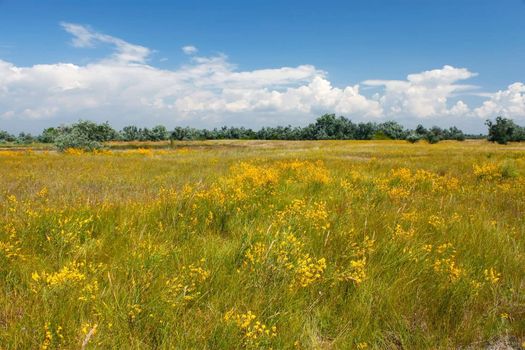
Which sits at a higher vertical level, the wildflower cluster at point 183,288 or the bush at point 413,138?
the bush at point 413,138

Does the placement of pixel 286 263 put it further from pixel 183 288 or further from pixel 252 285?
pixel 183 288

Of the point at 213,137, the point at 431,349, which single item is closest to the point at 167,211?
the point at 431,349

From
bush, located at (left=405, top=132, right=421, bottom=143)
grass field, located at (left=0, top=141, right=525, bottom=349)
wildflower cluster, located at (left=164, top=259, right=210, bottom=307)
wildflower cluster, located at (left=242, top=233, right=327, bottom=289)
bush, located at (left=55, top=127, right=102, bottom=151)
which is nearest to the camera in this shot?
grass field, located at (left=0, top=141, right=525, bottom=349)

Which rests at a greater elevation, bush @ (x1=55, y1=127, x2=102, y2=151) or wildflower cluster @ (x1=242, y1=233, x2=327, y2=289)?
bush @ (x1=55, y1=127, x2=102, y2=151)

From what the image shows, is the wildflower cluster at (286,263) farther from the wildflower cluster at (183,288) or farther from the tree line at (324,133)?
the tree line at (324,133)

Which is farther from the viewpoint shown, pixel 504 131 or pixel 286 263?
pixel 504 131

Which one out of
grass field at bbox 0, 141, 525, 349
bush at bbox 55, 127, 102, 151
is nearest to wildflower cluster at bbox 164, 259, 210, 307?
grass field at bbox 0, 141, 525, 349

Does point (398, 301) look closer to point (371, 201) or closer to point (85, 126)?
point (371, 201)

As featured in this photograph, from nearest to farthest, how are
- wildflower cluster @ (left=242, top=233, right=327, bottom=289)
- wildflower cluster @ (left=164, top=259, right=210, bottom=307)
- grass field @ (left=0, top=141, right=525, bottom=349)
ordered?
1. grass field @ (left=0, top=141, right=525, bottom=349)
2. wildflower cluster @ (left=164, top=259, right=210, bottom=307)
3. wildflower cluster @ (left=242, top=233, right=327, bottom=289)

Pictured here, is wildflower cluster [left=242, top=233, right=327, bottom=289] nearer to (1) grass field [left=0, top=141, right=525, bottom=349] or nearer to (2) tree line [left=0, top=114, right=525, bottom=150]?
(1) grass field [left=0, top=141, right=525, bottom=349]

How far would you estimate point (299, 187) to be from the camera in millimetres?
8016

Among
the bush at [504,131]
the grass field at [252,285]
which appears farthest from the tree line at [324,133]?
the grass field at [252,285]

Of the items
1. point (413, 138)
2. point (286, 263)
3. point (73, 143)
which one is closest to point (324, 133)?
point (413, 138)

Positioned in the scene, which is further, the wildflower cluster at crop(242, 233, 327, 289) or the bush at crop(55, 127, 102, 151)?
the bush at crop(55, 127, 102, 151)
